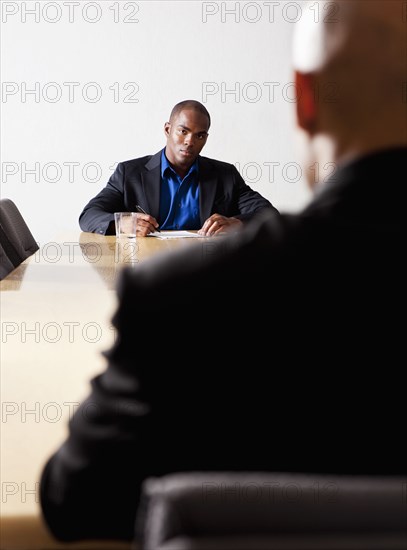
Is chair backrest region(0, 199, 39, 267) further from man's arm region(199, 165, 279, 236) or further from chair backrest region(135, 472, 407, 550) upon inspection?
chair backrest region(135, 472, 407, 550)

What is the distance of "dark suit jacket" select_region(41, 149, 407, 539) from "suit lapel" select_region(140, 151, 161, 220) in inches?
129

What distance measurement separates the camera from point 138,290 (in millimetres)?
699

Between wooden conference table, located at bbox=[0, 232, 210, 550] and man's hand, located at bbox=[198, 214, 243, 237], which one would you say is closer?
wooden conference table, located at bbox=[0, 232, 210, 550]

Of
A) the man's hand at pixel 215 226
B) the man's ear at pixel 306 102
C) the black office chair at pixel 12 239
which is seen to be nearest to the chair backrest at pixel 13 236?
the black office chair at pixel 12 239

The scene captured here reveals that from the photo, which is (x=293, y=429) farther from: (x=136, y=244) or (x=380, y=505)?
(x=136, y=244)

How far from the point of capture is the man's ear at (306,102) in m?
0.84

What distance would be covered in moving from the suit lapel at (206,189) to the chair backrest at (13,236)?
2.81 feet

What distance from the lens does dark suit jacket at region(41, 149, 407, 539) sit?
689 millimetres

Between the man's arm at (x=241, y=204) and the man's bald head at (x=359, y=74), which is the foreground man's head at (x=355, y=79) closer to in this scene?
the man's bald head at (x=359, y=74)

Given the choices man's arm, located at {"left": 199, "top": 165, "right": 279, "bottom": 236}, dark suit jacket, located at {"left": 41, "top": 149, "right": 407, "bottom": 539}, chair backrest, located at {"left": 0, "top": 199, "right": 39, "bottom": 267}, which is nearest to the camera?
dark suit jacket, located at {"left": 41, "top": 149, "right": 407, "bottom": 539}

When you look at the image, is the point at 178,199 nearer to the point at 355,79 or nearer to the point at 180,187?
the point at 180,187

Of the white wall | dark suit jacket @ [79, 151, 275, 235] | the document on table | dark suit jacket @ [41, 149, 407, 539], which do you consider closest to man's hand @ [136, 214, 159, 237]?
the document on table

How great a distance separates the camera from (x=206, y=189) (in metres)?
4.04

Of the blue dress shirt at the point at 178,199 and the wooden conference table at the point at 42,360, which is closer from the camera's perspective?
the wooden conference table at the point at 42,360
